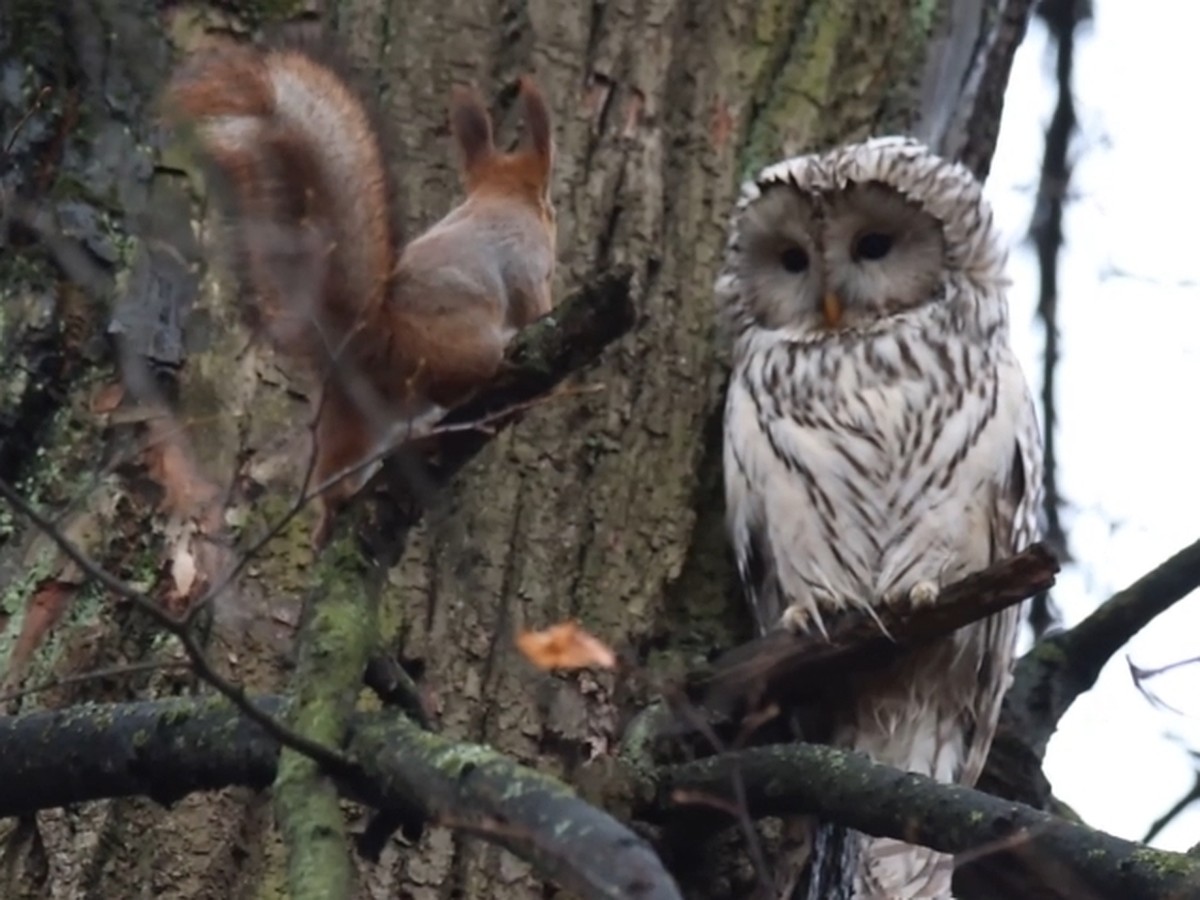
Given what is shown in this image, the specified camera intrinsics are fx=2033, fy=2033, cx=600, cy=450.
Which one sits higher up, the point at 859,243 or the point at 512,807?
the point at 859,243

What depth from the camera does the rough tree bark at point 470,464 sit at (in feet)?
8.99

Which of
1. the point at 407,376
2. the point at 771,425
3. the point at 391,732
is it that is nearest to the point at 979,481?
the point at 771,425

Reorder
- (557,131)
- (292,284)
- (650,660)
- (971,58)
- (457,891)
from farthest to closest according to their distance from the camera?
(971,58) < (557,131) < (650,660) < (457,891) < (292,284)

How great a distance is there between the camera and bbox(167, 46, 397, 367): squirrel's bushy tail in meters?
2.46

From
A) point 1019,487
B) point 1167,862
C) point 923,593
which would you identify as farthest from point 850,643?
point 1167,862

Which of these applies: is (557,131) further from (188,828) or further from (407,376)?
(188,828)

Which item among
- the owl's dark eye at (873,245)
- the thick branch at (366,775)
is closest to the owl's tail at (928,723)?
the owl's dark eye at (873,245)

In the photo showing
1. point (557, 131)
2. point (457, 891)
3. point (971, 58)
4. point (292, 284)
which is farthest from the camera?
point (971, 58)

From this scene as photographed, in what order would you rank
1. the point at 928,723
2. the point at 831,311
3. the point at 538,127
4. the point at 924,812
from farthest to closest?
the point at 831,311 < the point at 928,723 < the point at 538,127 < the point at 924,812

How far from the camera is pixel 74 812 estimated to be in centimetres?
267

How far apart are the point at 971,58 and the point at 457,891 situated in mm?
1902

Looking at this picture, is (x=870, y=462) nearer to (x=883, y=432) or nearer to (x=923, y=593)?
(x=883, y=432)

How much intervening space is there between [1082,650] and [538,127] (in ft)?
3.74

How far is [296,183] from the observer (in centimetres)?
253
